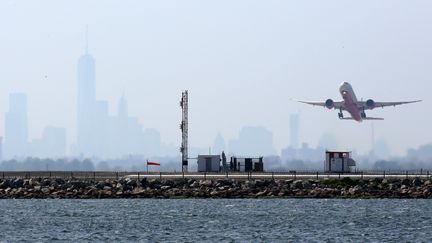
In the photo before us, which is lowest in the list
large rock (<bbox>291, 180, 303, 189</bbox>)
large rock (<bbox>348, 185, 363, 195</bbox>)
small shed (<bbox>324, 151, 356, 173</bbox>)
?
large rock (<bbox>348, 185, 363, 195</bbox>)

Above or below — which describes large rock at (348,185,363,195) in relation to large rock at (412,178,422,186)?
below

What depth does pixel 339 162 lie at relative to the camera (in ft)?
450

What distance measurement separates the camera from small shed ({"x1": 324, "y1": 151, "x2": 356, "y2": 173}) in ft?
450

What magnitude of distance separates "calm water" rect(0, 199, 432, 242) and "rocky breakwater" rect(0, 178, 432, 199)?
9.76 feet

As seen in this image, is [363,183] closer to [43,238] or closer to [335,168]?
[335,168]

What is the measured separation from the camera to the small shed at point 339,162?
137125mm

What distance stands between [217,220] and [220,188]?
2552 cm

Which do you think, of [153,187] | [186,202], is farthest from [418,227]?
[153,187]

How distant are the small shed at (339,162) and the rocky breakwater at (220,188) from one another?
17239mm

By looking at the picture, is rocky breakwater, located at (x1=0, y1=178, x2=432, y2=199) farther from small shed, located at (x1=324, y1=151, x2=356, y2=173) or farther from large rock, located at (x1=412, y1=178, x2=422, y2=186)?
small shed, located at (x1=324, y1=151, x2=356, y2=173)

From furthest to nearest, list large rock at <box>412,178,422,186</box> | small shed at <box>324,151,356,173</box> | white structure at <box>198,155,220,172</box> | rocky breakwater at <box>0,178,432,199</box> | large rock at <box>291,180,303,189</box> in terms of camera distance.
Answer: white structure at <box>198,155,220,172</box>
small shed at <box>324,151,356,173</box>
large rock at <box>412,178,422,186</box>
large rock at <box>291,180,303,189</box>
rocky breakwater at <box>0,178,432,199</box>

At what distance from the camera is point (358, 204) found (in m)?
106

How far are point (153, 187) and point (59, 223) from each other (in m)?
29.3

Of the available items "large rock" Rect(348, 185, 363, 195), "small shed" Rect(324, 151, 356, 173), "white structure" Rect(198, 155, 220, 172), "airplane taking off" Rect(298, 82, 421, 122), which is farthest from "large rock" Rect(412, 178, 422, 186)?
"airplane taking off" Rect(298, 82, 421, 122)
